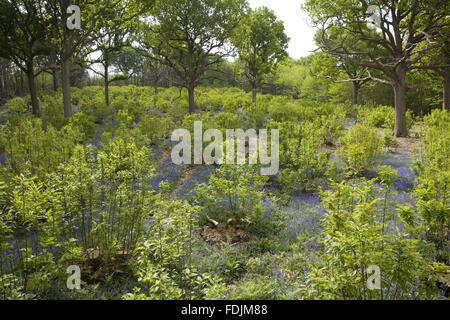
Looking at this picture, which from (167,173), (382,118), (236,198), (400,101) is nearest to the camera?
(236,198)

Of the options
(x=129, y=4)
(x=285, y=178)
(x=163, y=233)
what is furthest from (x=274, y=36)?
(x=163, y=233)

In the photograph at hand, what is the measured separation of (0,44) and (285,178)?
1744 centimetres

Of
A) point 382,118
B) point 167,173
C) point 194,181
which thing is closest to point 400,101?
point 382,118

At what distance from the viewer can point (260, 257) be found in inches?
178

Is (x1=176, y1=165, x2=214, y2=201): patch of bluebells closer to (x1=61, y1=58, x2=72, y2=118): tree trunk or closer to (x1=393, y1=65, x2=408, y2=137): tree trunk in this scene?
(x1=61, y1=58, x2=72, y2=118): tree trunk

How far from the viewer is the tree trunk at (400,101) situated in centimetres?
1419

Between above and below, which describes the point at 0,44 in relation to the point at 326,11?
below

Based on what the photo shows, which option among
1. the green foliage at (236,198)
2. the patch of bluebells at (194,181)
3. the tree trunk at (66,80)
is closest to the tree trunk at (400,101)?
the patch of bluebells at (194,181)

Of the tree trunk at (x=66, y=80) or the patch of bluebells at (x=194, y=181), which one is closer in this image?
the patch of bluebells at (x=194, y=181)

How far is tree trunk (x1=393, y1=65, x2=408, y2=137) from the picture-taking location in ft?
46.6

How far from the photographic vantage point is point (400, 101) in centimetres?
1421

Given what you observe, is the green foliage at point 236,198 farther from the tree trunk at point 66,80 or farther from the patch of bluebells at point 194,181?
the tree trunk at point 66,80

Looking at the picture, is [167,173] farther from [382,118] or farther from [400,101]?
[382,118]
